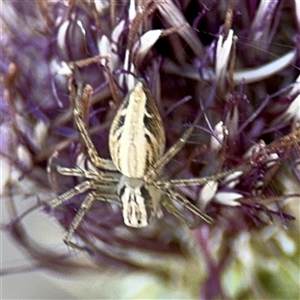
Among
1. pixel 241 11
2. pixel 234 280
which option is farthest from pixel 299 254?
pixel 241 11

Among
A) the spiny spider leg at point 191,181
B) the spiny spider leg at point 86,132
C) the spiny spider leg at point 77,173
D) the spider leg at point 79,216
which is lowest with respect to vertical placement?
the spider leg at point 79,216

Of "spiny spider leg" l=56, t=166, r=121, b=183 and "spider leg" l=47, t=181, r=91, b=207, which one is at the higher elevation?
"spiny spider leg" l=56, t=166, r=121, b=183

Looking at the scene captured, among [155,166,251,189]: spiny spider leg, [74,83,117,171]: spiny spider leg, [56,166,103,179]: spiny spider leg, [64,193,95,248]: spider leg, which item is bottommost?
[64,193,95,248]: spider leg

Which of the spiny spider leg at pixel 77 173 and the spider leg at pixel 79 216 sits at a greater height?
the spiny spider leg at pixel 77 173
